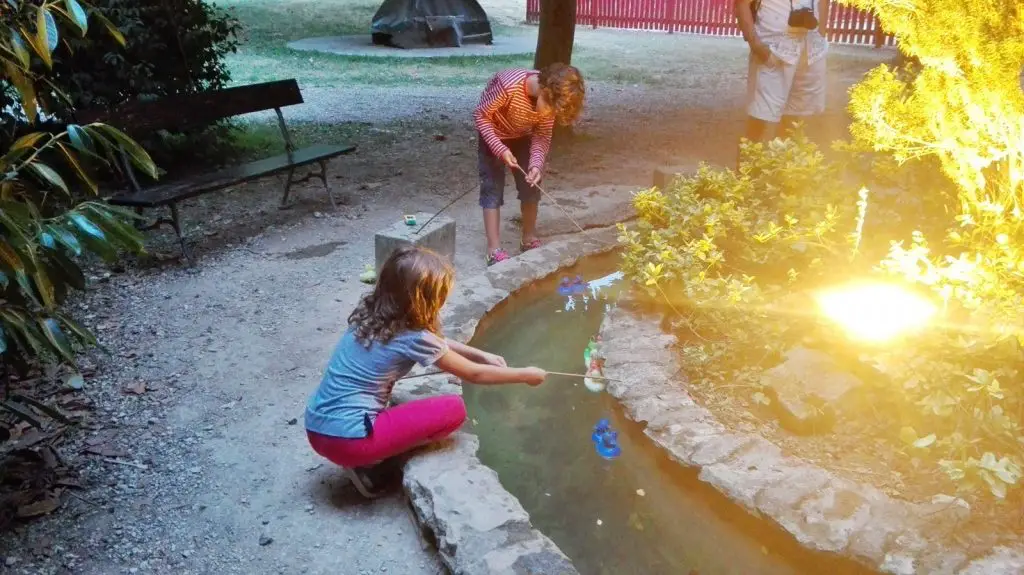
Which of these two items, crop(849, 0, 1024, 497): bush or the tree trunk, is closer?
crop(849, 0, 1024, 497): bush

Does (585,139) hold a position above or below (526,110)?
below

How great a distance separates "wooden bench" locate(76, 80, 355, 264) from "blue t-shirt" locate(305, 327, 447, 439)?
2.89 m

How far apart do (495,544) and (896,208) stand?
319 cm

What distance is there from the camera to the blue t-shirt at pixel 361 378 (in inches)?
107

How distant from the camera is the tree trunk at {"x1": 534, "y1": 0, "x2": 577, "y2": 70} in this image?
813 centimetres

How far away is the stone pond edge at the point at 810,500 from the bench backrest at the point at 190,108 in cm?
432

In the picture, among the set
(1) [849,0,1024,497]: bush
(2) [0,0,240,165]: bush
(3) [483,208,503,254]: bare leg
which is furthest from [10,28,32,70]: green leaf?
(2) [0,0,240,165]: bush

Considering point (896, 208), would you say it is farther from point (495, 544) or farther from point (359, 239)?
point (359, 239)

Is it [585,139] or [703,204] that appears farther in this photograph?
[585,139]

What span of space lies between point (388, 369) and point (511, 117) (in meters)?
2.37

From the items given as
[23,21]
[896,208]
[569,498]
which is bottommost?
[569,498]

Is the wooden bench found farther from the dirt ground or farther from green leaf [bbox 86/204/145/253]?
green leaf [bbox 86/204/145/253]

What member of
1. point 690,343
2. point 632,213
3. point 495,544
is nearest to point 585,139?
point 632,213

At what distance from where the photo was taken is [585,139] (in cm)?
862
